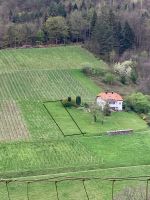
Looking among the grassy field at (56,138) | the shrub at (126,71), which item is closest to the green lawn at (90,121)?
the grassy field at (56,138)

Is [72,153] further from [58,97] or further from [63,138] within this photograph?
[58,97]

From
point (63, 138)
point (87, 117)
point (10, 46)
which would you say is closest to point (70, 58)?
point (10, 46)

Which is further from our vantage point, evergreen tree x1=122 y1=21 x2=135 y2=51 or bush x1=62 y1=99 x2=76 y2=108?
evergreen tree x1=122 y1=21 x2=135 y2=51

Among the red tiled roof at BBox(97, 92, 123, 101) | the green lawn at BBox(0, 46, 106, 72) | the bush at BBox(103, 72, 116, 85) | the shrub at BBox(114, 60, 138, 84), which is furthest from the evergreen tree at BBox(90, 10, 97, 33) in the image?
the red tiled roof at BBox(97, 92, 123, 101)

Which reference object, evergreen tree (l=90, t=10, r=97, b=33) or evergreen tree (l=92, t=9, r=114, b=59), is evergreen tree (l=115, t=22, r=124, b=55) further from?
evergreen tree (l=90, t=10, r=97, b=33)

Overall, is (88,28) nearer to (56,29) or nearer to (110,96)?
(56,29)

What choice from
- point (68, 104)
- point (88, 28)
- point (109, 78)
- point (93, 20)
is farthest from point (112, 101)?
point (93, 20)
